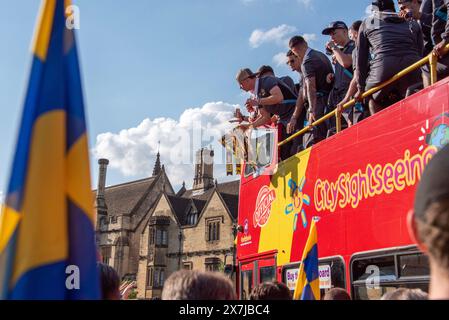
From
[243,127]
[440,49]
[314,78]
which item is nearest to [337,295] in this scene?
[440,49]

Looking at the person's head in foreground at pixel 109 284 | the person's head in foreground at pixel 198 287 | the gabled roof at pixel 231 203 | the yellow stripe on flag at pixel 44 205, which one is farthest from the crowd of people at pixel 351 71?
the gabled roof at pixel 231 203

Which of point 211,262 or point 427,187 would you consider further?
point 211,262

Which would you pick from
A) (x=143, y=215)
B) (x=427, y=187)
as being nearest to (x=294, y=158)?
(x=427, y=187)

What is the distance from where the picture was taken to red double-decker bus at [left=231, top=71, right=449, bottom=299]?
14.2ft

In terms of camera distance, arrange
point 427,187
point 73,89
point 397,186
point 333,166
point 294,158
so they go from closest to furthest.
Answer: point 427,187
point 73,89
point 397,186
point 333,166
point 294,158

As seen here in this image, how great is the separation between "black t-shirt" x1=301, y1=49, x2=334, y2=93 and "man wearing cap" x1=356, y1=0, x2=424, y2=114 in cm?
174

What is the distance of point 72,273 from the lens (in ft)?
6.22

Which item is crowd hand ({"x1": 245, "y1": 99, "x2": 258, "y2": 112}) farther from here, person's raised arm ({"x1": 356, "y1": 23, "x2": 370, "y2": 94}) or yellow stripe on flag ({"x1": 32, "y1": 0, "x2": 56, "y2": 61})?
yellow stripe on flag ({"x1": 32, "y1": 0, "x2": 56, "y2": 61})

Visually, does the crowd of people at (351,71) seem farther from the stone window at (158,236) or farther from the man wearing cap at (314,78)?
the stone window at (158,236)

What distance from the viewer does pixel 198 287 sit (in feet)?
7.25

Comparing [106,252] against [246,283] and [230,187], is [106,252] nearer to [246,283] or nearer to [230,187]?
[230,187]
